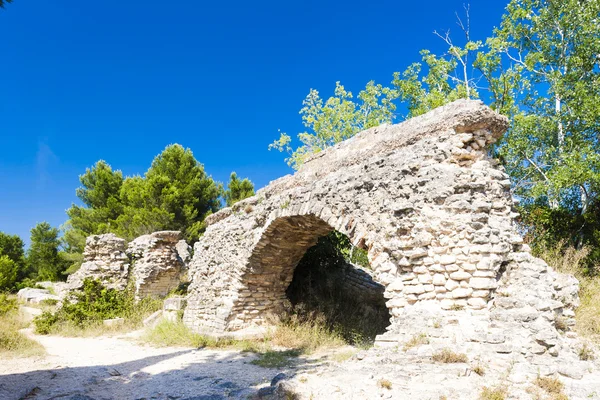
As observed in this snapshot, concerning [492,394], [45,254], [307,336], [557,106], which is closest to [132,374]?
[307,336]

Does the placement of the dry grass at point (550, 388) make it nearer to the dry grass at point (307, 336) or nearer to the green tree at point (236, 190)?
the dry grass at point (307, 336)

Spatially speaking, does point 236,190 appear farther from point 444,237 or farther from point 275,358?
point 444,237

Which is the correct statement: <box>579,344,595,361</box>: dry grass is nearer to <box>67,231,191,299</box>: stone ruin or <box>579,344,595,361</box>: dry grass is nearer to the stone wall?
the stone wall

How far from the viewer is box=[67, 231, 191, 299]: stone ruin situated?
12.4 metres

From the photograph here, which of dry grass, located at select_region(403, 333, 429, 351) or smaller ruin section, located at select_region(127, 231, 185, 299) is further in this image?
smaller ruin section, located at select_region(127, 231, 185, 299)

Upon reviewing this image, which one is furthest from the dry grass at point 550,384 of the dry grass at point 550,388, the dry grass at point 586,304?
the dry grass at point 586,304

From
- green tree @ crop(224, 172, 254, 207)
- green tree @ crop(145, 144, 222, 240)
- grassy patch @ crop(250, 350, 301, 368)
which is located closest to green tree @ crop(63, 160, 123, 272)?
green tree @ crop(145, 144, 222, 240)

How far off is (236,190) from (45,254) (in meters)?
12.2

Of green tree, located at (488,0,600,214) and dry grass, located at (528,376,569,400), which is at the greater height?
green tree, located at (488,0,600,214)

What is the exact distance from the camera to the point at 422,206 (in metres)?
5.25

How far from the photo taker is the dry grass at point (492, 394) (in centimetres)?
330

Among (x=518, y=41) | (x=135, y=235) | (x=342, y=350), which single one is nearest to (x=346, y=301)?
(x=342, y=350)

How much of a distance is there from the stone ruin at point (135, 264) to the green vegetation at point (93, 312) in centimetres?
38

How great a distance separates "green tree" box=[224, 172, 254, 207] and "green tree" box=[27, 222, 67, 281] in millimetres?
10793
